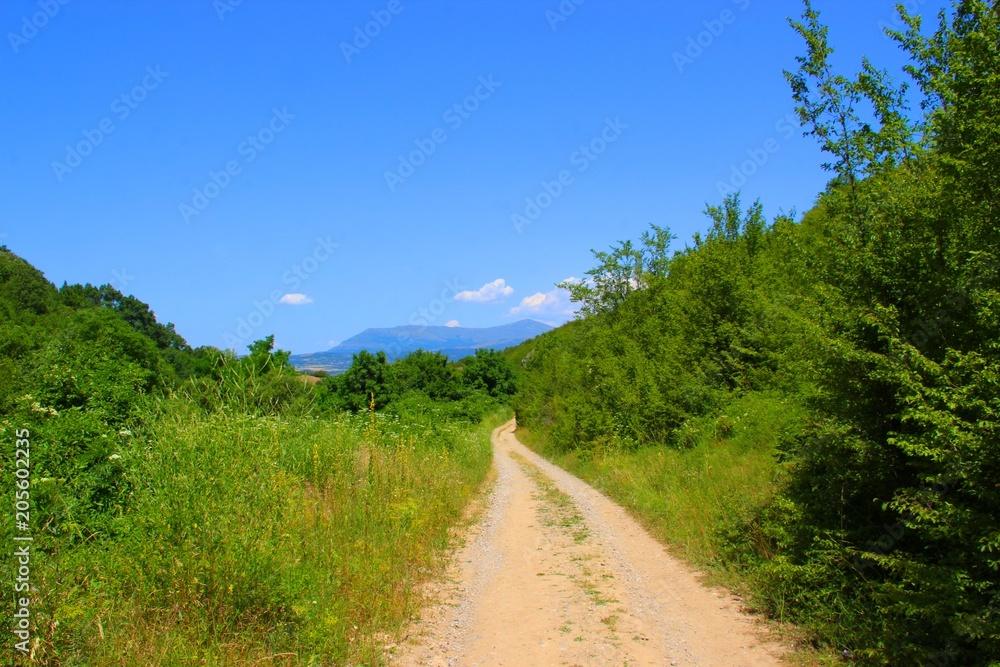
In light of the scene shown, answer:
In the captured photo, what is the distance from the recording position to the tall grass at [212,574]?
13.7 feet

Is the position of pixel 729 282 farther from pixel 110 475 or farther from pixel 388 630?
pixel 110 475

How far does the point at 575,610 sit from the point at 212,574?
3882mm

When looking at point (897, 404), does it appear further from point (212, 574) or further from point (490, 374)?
point (490, 374)

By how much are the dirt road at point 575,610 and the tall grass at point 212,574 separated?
0.74m

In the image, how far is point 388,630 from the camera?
241 inches

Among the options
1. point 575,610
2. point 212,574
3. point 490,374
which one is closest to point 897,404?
point 575,610

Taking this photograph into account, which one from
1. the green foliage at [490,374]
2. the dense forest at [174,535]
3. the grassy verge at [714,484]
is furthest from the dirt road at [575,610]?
the green foliage at [490,374]

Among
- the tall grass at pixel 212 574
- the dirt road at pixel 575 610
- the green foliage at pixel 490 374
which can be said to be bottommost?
the dirt road at pixel 575 610

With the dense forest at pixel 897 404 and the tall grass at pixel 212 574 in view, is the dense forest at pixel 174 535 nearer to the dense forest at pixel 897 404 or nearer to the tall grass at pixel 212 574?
the tall grass at pixel 212 574

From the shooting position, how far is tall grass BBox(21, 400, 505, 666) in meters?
4.18

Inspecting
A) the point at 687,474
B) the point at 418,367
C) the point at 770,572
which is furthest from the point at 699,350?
the point at 418,367

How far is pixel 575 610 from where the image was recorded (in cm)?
680

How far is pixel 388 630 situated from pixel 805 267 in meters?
6.54

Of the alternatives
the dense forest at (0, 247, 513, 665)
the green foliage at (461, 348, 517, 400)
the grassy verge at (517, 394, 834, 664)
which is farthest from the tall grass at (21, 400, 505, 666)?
the green foliage at (461, 348, 517, 400)
